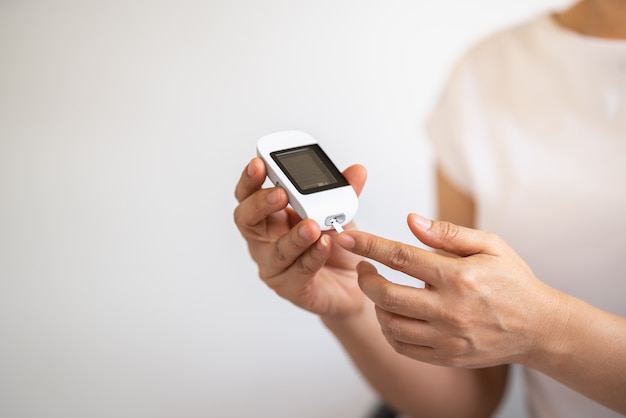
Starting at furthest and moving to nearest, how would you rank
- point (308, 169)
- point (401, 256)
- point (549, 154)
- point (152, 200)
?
point (549, 154)
point (152, 200)
point (308, 169)
point (401, 256)

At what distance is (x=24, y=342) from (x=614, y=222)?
29.8 inches

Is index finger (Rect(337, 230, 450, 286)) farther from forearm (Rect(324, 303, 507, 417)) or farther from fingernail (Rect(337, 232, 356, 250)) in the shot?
forearm (Rect(324, 303, 507, 417))

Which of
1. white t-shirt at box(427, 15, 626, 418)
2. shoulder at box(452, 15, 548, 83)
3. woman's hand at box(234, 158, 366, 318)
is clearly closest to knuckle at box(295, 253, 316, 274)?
woman's hand at box(234, 158, 366, 318)

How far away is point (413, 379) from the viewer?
946 mm

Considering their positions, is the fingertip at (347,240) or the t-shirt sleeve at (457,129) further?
the t-shirt sleeve at (457,129)

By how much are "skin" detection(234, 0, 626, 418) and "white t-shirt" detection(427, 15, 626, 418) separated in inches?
8.7

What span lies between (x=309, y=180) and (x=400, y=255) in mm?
140

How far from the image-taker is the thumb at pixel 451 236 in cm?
63

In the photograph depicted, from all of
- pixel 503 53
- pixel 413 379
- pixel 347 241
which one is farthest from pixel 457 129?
pixel 347 241

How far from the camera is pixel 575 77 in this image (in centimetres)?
98

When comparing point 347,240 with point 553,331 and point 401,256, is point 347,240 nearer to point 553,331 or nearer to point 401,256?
point 401,256

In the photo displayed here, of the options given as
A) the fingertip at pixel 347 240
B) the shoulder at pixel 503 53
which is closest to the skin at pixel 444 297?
the fingertip at pixel 347 240

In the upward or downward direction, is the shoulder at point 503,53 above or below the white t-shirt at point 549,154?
above

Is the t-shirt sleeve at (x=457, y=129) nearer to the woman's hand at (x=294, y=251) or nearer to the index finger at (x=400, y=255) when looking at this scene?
the woman's hand at (x=294, y=251)
